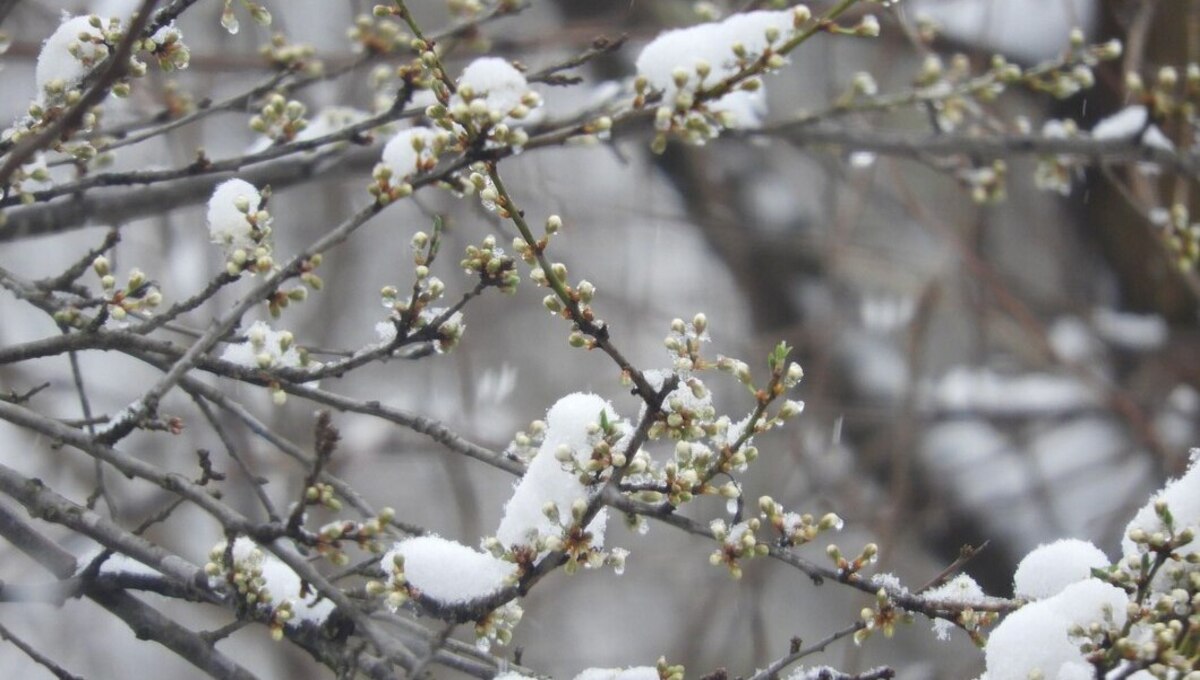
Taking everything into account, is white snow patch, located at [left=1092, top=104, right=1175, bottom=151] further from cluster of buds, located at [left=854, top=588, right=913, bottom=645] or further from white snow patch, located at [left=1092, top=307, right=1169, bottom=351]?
white snow patch, located at [left=1092, top=307, right=1169, bottom=351]

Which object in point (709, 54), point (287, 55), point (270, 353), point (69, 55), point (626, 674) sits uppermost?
point (287, 55)

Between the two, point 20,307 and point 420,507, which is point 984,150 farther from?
point 420,507


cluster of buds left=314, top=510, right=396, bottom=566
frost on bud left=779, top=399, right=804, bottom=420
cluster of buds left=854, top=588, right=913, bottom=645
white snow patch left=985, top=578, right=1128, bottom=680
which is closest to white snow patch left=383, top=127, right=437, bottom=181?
cluster of buds left=314, top=510, right=396, bottom=566

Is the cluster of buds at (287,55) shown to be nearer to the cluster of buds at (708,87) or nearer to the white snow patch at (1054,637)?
the cluster of buds at (708,87)

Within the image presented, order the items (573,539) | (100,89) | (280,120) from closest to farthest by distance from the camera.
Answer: (100,89) < (573,539) < (280,120)

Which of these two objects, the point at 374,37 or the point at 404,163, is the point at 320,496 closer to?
the point at 404,163

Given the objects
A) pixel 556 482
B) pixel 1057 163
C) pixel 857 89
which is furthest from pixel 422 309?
pixel 1057 163
